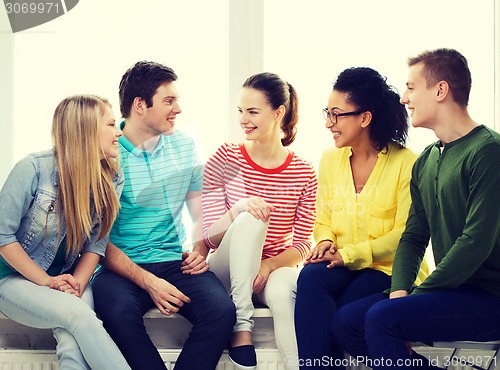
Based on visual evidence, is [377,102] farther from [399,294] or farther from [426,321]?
[426,321]

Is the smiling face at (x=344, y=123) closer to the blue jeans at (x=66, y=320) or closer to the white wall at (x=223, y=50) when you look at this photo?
the white wall at (x=223, y=50)

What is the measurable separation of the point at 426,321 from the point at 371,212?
1.41 feet

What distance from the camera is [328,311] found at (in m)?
1.97

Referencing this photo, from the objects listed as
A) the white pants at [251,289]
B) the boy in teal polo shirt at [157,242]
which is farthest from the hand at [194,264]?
the white pants at [251,289]

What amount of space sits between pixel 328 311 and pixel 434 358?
0.38 m

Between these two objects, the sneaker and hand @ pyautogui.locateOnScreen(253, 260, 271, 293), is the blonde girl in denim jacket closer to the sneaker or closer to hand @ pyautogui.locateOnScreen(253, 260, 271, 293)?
the sneaker

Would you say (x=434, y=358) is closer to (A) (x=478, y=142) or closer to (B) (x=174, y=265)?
(A) (x=478, y=142)

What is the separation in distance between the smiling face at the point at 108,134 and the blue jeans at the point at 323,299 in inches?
24.6

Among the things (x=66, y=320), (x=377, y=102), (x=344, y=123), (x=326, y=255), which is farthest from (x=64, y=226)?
→ (x=377, y=102)

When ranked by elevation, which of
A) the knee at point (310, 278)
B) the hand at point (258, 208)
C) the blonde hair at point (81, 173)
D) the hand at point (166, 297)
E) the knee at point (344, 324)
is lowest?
the knee at point (344, 324)

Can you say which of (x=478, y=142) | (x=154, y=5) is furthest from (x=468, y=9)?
(x=154, y=5)

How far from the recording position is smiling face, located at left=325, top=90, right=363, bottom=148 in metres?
2.19

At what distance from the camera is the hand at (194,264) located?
2164 mm

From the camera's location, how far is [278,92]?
230 centimetres
